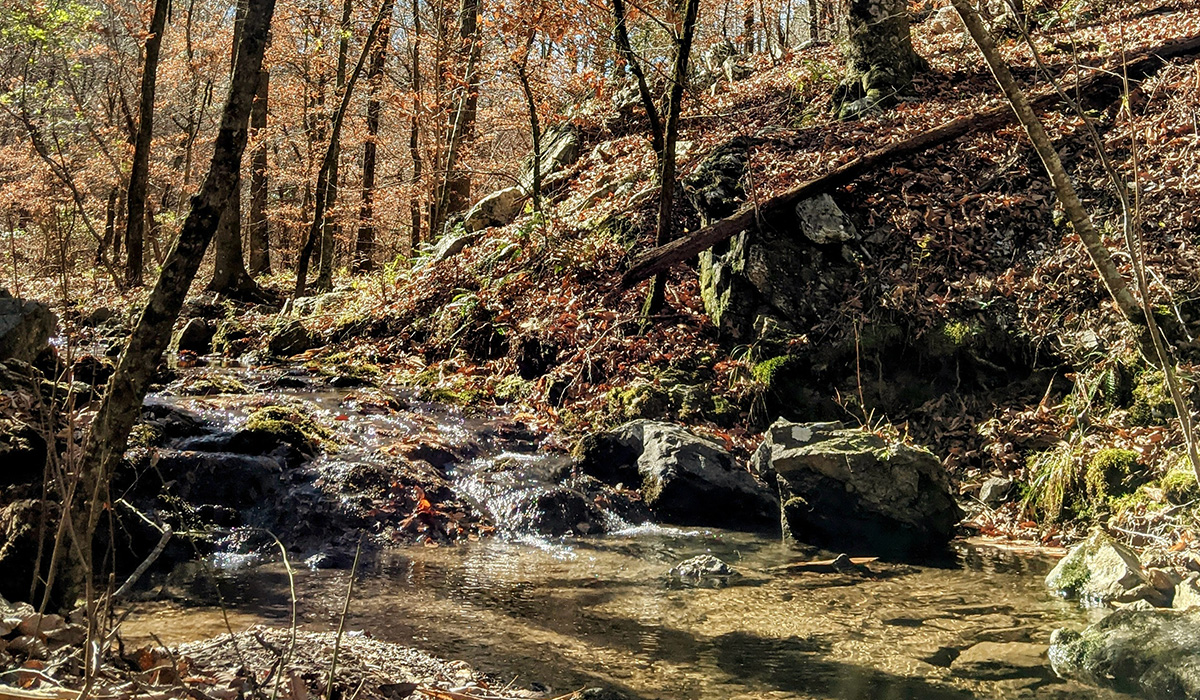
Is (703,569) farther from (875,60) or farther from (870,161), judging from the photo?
(875,60)

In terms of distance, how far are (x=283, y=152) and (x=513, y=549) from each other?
2340cm

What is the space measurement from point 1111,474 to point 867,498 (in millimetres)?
1860

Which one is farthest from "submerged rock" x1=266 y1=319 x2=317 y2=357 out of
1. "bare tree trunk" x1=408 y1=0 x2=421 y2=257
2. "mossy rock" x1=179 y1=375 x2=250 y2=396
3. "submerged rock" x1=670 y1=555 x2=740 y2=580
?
"submerged rock" x1=670 y1=555 x2=740 y2=580

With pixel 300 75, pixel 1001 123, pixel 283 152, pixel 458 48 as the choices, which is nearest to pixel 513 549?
pixel 1001 123

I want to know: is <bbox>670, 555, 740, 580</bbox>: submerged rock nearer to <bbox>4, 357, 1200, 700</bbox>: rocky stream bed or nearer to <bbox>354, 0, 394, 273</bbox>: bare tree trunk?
<bbox>4, 357, 1200, 700</bbox>: rocky stream bed

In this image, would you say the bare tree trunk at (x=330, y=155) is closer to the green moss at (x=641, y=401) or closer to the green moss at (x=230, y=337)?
the green moss at (x=230, y=337)

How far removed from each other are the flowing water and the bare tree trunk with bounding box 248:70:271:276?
44.2 feet

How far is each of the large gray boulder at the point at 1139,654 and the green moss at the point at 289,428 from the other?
6.06 m

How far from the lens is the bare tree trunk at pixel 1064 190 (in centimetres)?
329

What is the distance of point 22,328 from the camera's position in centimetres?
702

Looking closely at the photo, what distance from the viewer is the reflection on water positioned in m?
4.02

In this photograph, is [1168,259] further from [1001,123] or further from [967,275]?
[1001,123]

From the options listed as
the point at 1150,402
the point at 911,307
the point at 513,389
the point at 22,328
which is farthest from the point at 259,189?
the point at 1150,402

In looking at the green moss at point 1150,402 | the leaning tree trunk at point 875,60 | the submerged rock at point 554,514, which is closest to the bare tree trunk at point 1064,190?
the green moss at point 1150,402
